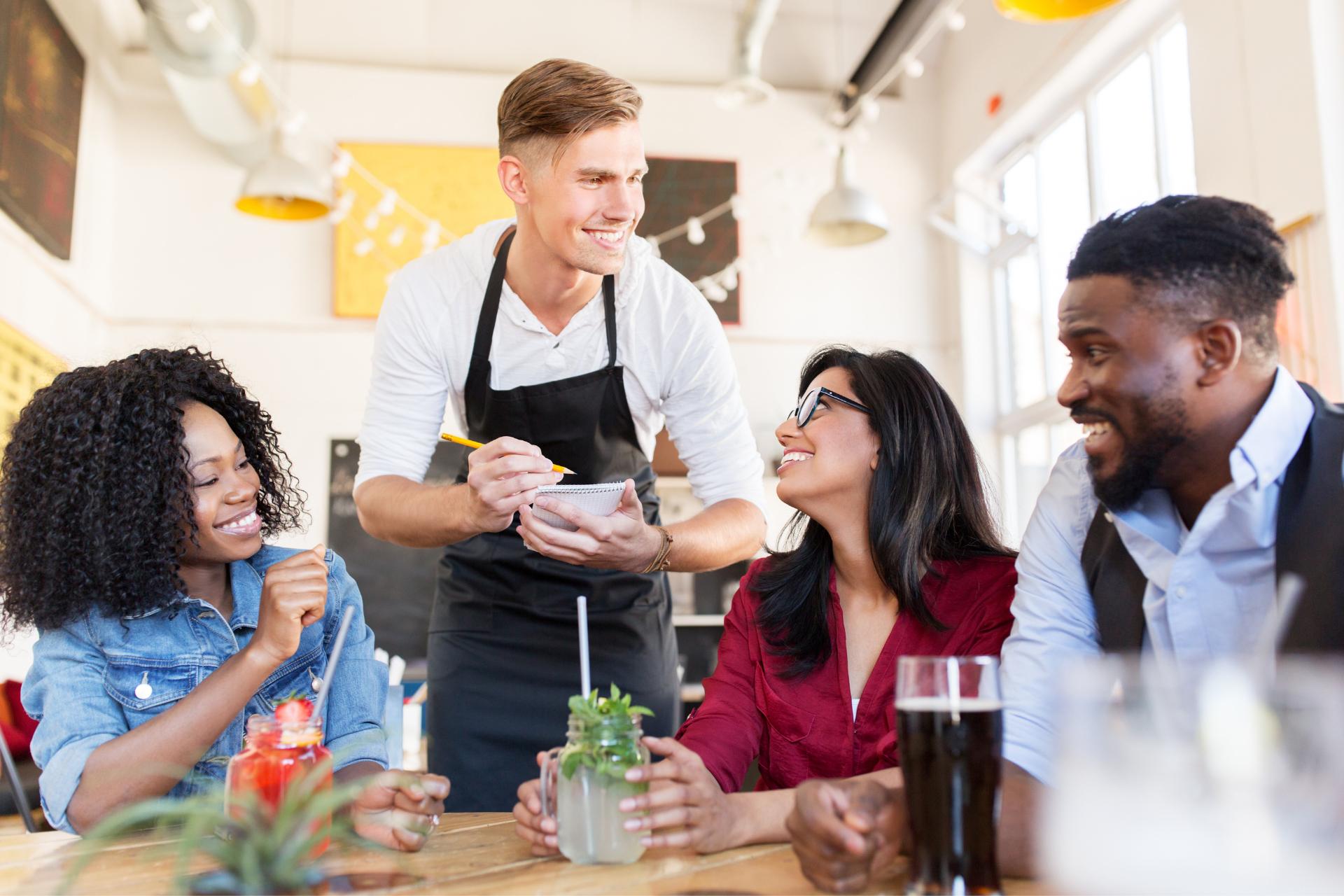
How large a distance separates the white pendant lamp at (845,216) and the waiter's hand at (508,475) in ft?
12.0

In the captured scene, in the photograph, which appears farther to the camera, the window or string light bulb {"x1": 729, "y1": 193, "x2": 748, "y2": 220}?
string light bulb {"x1": 729, "y1": 193, "x2": 748, "y2": 220}

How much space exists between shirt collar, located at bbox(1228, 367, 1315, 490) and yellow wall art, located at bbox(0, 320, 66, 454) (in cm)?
482

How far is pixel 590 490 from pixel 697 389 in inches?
23.4

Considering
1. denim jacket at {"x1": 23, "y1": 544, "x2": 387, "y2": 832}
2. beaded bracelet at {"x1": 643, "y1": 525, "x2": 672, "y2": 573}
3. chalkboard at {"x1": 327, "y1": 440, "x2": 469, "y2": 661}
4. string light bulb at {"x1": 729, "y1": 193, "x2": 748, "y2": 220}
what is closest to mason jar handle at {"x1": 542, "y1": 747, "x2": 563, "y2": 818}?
denim jacket at {"x1": 23, "y1": 544, "x2": 387, "y2": 832}

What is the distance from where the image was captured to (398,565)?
643 centimetres

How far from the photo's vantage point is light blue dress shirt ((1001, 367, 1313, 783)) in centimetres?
117

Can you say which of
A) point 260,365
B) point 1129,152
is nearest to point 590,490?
point 1129,152

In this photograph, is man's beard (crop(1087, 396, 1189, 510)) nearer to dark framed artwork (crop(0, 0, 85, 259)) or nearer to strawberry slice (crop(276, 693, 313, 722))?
strawberry slice (crop(276, 693, 313, 722))

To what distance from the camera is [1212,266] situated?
1.21 m

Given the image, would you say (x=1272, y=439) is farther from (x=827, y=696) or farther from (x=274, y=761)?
(x=274, y=761)

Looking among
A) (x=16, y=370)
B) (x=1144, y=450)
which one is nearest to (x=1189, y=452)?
(x=1144, y=450)

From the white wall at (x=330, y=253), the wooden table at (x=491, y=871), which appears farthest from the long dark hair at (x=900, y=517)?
the white wall at (x=330, y=253)

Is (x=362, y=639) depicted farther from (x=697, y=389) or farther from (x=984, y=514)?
→ (x=984, y=514)

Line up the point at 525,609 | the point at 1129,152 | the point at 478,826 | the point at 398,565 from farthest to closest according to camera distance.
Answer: the point at 398,565, the point at 1129,152, the point at 525,609, the point at 478,826
